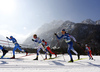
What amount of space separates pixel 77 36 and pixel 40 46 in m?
120

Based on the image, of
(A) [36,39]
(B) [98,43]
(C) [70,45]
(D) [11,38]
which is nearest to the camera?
(C) [70,45]

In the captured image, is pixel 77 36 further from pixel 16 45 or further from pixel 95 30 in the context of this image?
pixel 16 45

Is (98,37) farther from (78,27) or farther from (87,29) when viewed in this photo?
(78,27)

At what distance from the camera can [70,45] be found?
15.8ft

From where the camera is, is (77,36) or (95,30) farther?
(77,36)

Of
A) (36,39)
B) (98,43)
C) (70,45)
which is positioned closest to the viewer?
(70,45)

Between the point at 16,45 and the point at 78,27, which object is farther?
the point at 78,27

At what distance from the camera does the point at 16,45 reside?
6863 millimetres

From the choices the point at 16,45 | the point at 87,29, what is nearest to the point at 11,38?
the point at 16,45

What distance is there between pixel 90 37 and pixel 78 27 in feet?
89.1

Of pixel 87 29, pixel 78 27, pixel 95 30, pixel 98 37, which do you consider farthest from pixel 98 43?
pixel 78 27

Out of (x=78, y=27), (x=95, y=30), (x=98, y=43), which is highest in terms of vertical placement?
(x=78, y=27)

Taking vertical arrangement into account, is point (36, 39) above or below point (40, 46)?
above
